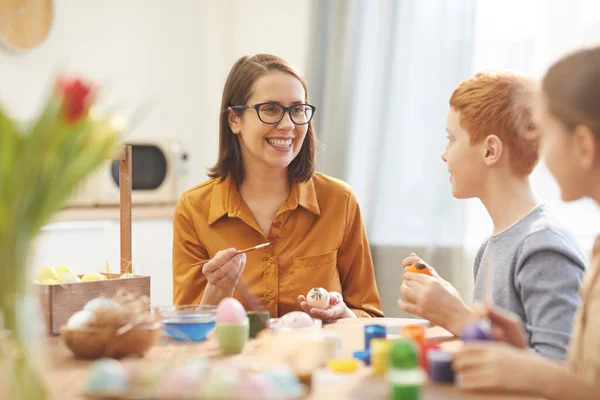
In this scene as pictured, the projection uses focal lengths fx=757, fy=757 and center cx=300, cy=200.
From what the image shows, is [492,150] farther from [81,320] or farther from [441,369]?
[81,320]

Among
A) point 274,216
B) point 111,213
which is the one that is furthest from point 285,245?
point 111,213

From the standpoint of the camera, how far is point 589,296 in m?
1.11

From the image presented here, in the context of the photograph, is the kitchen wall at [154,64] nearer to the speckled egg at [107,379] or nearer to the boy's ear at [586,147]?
the speckled egg at [107,379]

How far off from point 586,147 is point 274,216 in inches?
44.5

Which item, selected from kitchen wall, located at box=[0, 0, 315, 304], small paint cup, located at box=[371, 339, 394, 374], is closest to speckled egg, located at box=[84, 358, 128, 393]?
small paint cup, located at box=[371, 339, 394, 374]

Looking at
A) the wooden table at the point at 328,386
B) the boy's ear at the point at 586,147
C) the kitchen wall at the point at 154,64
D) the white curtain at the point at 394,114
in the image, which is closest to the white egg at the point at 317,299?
the wooden table at the point at 328,386

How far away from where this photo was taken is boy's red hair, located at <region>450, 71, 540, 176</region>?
158 centimetres

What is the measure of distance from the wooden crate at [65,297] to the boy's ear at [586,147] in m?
1.01

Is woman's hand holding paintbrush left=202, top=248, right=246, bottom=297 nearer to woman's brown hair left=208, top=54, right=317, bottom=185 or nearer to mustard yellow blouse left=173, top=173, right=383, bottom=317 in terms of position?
mustard yellow blouse left=173, top=173, right=383, bottom=317

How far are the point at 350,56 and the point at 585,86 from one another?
8.40ft

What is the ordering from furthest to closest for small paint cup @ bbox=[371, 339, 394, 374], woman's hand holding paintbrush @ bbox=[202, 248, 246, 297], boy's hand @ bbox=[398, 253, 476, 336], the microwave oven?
1. the microwave oven
2. woman's hand holding paintbrush @ bbox=[202, 248, 246, 297]
3. boy's hand @ bbox=[398, 253, 476, 336]
4. small paint cup @ bbox=[371, 339, 394, 374]

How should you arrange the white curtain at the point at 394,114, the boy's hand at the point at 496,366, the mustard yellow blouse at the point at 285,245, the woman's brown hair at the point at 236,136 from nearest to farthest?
the boy's hand at the point at 496,366
the mustard yellow blouse at the point at 285,245
the woman's brown hair at the point at 236,136
the white curtain at the point at 394,114

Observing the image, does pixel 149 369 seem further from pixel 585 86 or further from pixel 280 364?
pixel 585 86

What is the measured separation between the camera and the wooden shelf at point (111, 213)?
363cm
